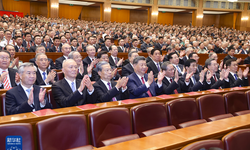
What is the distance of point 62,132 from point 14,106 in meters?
0.63

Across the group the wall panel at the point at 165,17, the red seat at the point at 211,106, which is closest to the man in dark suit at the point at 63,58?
the red seat at the point at 211,106

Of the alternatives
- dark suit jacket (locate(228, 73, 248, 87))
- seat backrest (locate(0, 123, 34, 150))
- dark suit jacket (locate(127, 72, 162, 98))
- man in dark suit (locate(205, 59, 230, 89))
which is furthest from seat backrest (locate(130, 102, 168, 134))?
dark suit jacket (locate(228, 73, 248, 87))

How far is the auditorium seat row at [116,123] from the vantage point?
1.16 m

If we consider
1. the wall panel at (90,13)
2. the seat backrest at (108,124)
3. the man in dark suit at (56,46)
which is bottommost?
the seat backrest at (108,124)

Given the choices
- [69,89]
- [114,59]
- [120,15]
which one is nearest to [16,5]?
[120,15]

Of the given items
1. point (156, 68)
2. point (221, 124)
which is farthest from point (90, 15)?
point (221, 124)

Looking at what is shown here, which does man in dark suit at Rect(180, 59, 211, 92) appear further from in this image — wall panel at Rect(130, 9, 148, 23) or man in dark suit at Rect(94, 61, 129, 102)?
wall panel at Rect(130, 9, 148, 23)

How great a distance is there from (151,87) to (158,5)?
11.7 metres

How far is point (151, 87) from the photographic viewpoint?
229 centimetres

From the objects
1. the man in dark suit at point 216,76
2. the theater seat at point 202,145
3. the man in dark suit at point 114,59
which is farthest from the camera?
the man in dark suit at point 114,59

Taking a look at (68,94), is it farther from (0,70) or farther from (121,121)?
(0,70)

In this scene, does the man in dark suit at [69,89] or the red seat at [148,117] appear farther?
the man in dark suit at [69,89]

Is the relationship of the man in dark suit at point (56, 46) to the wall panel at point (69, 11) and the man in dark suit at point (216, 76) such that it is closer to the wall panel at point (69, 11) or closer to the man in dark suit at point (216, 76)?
the man in dark suit at point (216, 76)

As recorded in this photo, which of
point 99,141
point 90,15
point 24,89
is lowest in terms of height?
point 99,141
